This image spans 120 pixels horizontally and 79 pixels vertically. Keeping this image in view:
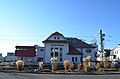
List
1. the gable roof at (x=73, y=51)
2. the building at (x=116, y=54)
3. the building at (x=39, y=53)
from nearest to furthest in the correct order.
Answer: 1. the gable roof at (x=73, y=51)
2. the building at (x=39, y=53)
3. the building at (x=116, y=54)

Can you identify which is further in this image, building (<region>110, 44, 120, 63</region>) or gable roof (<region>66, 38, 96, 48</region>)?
building (<region>110, 44, 120, 63</region>)

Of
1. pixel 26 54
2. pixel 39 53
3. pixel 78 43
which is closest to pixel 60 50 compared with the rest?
pixel 39 53

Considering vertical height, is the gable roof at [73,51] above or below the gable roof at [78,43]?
below

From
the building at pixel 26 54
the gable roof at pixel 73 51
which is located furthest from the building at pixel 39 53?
the gable roof at pixel 73 51

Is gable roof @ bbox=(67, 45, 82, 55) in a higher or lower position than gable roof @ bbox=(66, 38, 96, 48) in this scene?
lower

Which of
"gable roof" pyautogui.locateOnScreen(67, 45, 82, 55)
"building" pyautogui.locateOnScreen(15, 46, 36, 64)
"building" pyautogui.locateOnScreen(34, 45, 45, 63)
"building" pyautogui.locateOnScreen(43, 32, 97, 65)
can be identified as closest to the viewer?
"building" pyautogui.locateOnScreen(43, 32, 97, 65)

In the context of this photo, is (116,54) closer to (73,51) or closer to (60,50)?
(73,51)

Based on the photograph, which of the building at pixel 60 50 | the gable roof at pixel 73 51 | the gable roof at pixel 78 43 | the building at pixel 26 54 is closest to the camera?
the building at pixel 60 50

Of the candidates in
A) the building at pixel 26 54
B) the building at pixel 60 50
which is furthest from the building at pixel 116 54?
the building at pixel 26 54

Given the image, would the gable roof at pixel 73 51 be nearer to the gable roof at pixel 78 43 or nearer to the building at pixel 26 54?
the gable roof at pixel 78 43

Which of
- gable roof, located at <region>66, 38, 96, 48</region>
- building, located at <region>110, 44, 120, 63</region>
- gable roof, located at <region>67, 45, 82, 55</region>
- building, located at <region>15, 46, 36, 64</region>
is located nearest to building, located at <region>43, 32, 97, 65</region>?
gable roof, located at <region>67, 45, 82, 55</region>

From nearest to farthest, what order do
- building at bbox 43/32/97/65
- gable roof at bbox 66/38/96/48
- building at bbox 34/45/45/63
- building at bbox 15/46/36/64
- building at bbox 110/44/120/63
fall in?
building at bbox 43/32/97/65
building at bbox 34/45/45/63
building at bbox 15/46/36/64
gable roof at bbox 66/38/96/48
building at bbox 110/44/120/63

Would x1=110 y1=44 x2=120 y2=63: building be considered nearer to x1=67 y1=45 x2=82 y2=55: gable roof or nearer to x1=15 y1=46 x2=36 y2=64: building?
x1=67 y1=45 x2=82 y2=55: gable roof

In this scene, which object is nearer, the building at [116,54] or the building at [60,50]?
the building at [60,50]
